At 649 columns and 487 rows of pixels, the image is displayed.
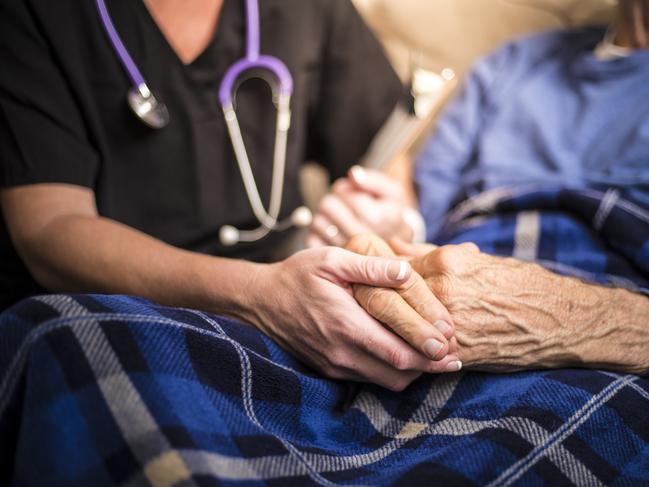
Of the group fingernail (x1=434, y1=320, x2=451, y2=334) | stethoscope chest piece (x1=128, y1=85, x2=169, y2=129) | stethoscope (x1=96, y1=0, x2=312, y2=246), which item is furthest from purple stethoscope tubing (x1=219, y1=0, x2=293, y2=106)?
fingernail (x1=434, y1=320, x2=451, y2=334)

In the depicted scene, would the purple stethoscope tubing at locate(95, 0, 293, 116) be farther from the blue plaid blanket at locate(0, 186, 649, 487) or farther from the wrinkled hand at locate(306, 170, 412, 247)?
the blue plaid blanket at locate(0, 186, 649, 487)

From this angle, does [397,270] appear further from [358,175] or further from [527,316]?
[358,175]

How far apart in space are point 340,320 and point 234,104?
46 centimetres

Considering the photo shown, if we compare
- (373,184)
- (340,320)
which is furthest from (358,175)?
(340,320)

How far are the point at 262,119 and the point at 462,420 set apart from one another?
1.92 feet

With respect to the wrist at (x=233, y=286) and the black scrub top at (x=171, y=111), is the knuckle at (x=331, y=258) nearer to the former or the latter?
the wrist at (x=233, y=286)

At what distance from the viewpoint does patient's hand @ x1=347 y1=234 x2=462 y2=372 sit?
572 mm

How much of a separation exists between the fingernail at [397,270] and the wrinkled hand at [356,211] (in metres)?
0.27

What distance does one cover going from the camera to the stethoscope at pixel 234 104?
0.78 meters

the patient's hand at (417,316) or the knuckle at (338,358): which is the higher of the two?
the patient's hand at (417,316)

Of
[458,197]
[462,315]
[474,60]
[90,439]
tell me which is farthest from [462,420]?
[474,60]

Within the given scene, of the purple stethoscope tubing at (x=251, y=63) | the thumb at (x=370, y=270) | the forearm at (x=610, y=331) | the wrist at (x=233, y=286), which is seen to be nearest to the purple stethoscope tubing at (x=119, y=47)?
the purple stethoscope tubing at (x=251, y=63)

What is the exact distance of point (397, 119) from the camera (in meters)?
1.01

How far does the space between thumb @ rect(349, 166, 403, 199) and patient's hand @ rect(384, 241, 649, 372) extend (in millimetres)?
235
